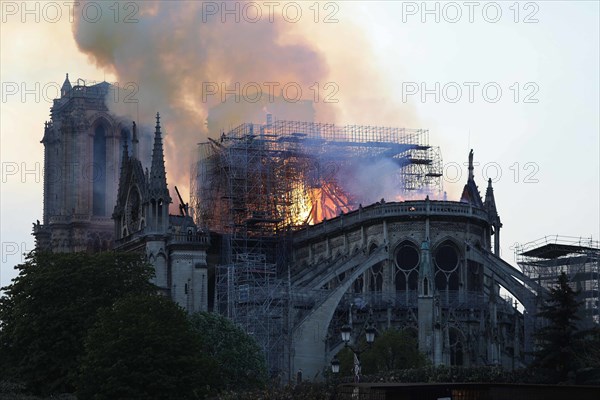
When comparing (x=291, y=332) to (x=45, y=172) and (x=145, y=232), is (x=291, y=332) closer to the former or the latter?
(x=145, y=232)

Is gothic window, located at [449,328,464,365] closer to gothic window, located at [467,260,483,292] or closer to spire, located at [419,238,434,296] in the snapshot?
spire, located at [419,238,434,296]

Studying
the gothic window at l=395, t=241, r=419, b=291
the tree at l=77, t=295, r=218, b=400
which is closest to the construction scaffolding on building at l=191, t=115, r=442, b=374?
the gothic window at l=395, t=241, r=419, b=291

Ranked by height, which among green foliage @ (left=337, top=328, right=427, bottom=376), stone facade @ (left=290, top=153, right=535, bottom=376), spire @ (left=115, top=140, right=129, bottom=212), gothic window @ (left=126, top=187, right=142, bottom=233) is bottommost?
green foliage @ (left=337, top=328, right=427, bottom=376)

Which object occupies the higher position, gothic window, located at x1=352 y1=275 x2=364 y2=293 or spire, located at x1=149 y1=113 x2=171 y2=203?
spire, located at x1=149 y1=113 x2=171 y2=203

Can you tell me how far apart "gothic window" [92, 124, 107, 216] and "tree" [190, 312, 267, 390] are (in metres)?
49.1

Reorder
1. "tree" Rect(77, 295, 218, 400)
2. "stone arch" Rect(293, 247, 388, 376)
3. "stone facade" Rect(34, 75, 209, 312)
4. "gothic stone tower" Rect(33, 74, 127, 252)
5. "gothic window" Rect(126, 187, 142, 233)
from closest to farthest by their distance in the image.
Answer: "tree" Rect(77, 295, 218, 400), "stone arch" Rect(293, 247, 388, 376), "gothic window" Rect(126, 187, 142, 233), "stone facade" Rect(34, 75, 209, 312), "gothic stone tower" Rect(33, 74, 127, 252)

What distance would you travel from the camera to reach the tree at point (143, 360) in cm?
7388

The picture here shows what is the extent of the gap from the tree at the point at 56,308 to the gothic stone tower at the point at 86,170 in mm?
42940

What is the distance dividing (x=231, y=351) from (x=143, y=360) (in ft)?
41.7

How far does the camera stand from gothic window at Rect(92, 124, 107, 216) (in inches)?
5418

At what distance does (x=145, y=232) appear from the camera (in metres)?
114

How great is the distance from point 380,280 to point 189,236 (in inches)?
534

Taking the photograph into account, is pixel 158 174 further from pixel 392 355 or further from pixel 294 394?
pixel 294 394

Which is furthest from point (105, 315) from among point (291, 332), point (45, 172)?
point (45, 172)
